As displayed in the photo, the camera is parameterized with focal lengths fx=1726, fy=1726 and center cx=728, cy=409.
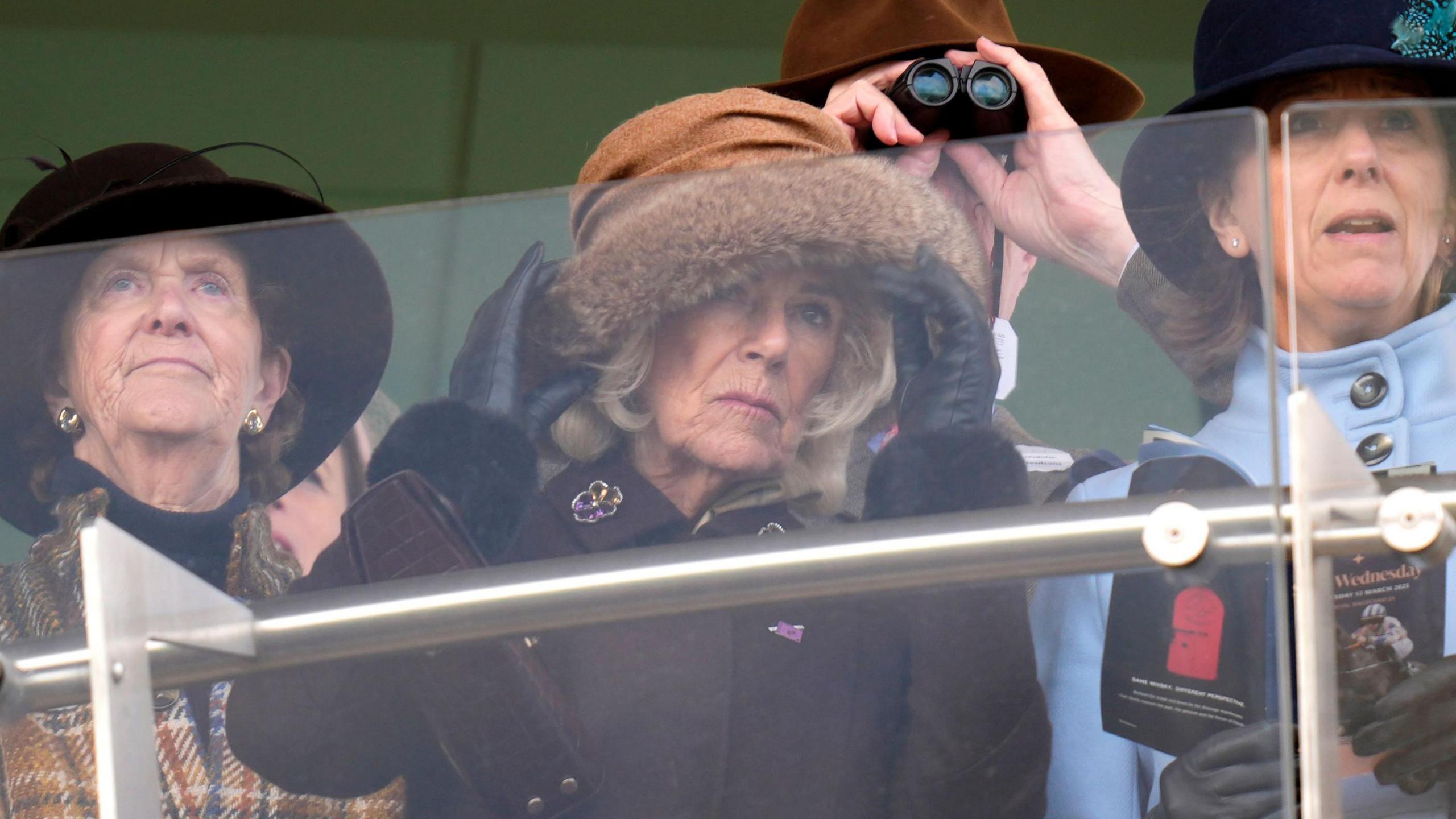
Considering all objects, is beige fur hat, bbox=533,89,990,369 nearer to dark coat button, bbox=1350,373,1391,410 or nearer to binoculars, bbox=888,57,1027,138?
dark coat button, bbox=1350,373,1391,410

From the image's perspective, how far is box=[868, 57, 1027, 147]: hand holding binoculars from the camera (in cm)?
163

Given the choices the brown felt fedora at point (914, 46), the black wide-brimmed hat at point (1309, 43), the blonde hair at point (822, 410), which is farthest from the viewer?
the brown felt fedora at point (914, 46)

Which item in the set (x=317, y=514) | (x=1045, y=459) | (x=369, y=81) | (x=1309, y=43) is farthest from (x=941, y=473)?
(x=369, y=81)

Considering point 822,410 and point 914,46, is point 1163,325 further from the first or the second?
point 914,46

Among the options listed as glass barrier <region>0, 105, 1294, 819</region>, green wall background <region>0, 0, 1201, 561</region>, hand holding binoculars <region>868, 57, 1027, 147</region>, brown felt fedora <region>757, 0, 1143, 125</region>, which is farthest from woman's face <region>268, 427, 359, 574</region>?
green wall background <region>0, 0, 1201, 561</region>

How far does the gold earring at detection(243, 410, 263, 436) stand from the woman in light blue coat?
0.40 metres

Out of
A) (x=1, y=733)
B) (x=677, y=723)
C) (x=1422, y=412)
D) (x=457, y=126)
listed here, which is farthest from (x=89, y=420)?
(x=457, y=126)

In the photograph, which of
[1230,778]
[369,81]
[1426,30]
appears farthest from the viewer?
[369,81]

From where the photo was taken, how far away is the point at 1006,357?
0.82m

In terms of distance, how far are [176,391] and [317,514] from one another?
110 millimetres

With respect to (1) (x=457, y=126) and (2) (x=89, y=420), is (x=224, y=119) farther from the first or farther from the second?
(2) (x=89, y=420)

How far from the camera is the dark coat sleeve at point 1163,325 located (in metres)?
0.77

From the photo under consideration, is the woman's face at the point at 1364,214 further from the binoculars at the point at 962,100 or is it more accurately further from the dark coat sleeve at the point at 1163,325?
the binoculars at the point at 962,100

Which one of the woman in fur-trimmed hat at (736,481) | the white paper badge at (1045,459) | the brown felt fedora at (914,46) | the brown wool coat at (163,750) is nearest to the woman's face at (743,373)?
the woman in fur-trimmed hat at (736,481)
